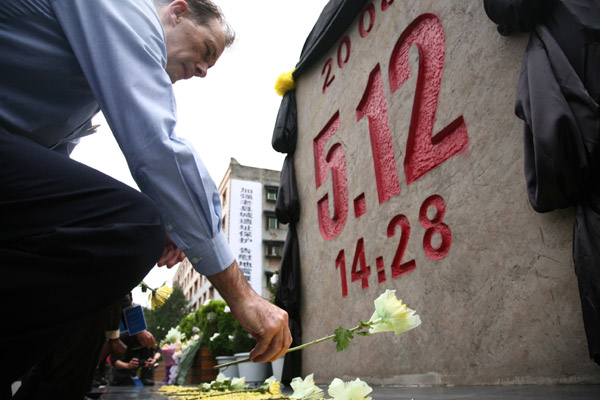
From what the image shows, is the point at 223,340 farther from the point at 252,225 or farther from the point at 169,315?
the point at 169,315

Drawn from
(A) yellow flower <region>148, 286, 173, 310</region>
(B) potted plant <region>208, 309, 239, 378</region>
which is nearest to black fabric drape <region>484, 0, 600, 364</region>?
(A) yellow flower <region>148, 286, 173, 310</region>

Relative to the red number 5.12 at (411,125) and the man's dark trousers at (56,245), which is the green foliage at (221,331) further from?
the man's dark trousers at (56,245)

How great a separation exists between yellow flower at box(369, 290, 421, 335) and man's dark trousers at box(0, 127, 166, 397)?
561 millimetres

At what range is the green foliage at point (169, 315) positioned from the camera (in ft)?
93.7

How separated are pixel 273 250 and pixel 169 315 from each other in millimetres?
11609

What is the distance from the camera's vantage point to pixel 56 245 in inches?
25.5

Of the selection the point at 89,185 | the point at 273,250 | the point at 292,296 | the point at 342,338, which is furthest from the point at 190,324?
the point at 273,250

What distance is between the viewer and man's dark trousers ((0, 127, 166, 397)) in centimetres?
62

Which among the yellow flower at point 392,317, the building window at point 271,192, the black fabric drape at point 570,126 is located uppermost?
the building window at point 271,192

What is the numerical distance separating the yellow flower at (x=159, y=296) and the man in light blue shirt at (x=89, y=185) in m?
1.26

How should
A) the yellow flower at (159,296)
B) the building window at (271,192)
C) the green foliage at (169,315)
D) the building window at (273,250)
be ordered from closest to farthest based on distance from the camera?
the yellow flower at (159,296) → the building window at (273,250) → the building window at (271,192) → the green foliage at (169,315)

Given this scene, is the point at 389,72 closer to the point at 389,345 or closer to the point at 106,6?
the point at 389,345

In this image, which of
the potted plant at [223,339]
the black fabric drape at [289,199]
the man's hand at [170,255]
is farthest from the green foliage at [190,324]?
the man's hand at [170,255]

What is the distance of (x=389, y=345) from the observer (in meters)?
2.75
